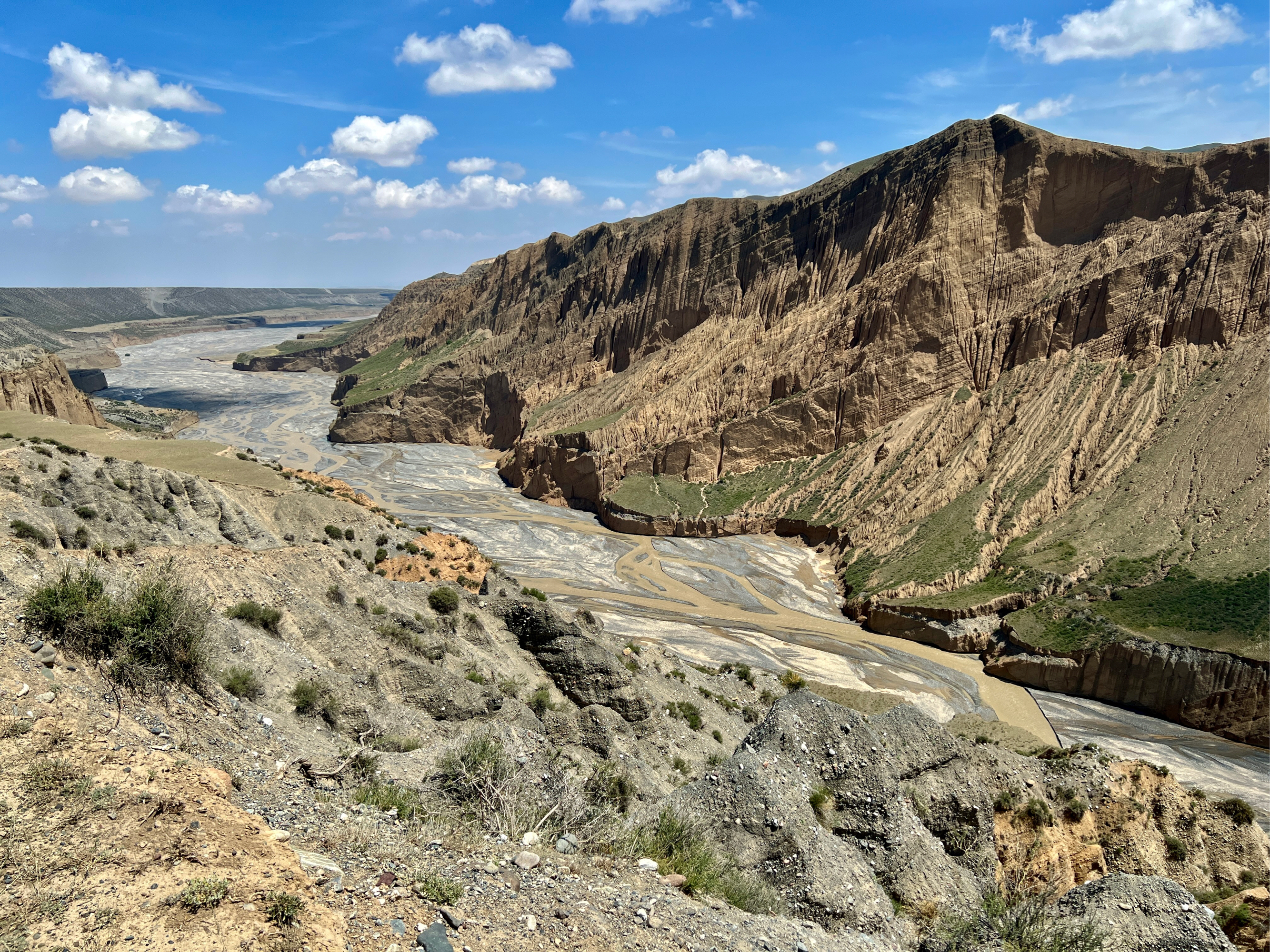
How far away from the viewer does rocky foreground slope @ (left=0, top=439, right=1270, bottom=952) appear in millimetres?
6680

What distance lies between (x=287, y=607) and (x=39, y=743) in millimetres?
11117

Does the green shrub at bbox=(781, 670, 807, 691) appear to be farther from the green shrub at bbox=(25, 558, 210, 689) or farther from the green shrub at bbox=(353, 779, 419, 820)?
the green shrub at bbox=(25, 558, 210, 689)

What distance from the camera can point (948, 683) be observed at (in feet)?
118

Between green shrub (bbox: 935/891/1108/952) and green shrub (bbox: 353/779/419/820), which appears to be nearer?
green shrub (bbox: 353/779/419/820)

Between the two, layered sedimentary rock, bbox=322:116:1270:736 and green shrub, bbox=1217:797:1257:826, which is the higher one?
layered sedimentary rock, bbox=322:116:1270:736

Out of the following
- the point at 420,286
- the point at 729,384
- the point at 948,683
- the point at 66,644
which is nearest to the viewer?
the point at 66,644

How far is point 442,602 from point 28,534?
11.3m

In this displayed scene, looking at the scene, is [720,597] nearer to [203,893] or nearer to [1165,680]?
[1165,680]

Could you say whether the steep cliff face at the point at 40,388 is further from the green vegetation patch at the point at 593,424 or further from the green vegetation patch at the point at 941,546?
the green vegetation patch at the point at 941,546

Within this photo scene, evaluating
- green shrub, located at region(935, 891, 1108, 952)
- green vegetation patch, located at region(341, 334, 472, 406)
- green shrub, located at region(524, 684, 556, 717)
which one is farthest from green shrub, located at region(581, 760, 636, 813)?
green vegetation patch, located at region(341, 334, 472, 406)

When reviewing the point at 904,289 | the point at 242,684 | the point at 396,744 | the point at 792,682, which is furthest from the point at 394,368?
the point at 396,744

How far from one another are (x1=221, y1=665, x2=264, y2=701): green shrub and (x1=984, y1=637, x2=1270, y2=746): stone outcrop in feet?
114

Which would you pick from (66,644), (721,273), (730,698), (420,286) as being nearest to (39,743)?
(66,644)

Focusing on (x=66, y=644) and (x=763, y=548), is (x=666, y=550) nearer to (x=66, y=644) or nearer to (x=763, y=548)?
(x=763, y=548)
